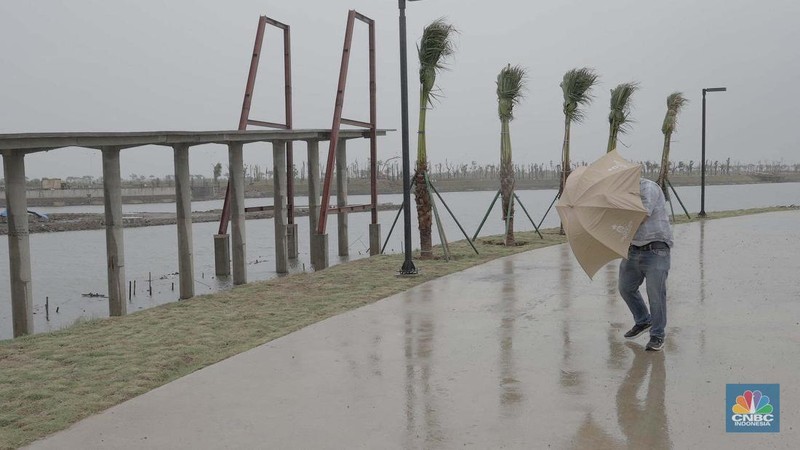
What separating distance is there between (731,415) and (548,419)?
125 cm

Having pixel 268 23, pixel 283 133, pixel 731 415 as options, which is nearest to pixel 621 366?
pixel 731 415

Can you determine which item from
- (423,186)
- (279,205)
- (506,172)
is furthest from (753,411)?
(279,205)

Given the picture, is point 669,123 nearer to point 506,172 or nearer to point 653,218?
point 506,172

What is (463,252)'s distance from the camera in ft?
54.0

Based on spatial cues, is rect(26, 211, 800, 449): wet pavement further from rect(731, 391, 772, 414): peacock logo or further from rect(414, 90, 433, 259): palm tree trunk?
rect(414, 90, 433, 259): palm tree trunk

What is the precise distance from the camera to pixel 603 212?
20.7 ft

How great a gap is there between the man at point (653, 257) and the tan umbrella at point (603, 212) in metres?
0.16

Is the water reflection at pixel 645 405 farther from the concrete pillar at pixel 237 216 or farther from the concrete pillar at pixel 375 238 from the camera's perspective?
the concrete pillar at pixel 375 238

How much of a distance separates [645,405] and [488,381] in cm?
125

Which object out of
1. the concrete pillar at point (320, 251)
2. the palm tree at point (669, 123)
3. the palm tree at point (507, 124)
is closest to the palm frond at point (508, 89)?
the palm tree at point (507, 124)

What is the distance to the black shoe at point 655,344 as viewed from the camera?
21.6 feet

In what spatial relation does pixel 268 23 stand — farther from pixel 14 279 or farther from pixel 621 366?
pixel 621 366

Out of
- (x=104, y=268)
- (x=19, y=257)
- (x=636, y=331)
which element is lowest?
(x=104, y=268)

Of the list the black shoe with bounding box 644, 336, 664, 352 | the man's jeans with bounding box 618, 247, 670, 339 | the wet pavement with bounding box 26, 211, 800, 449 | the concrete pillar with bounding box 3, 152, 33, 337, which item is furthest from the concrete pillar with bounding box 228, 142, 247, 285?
the black shoe with bounding box 644, 336, 664, 352
